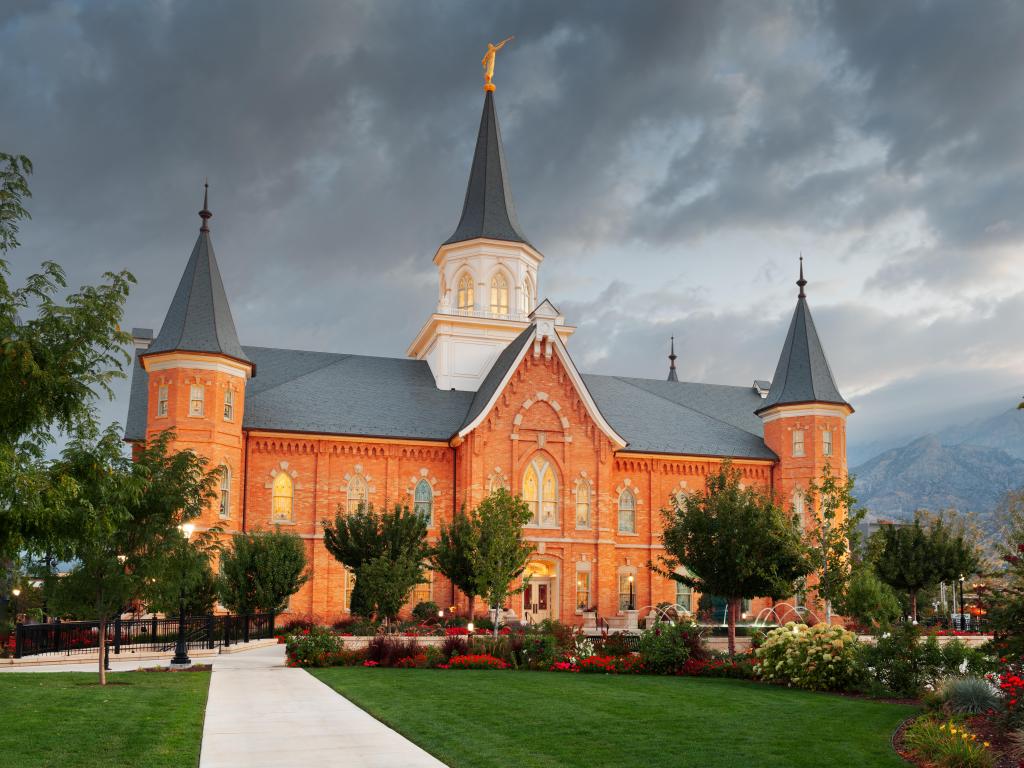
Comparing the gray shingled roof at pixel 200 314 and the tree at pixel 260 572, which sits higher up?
the gray shingled roof at pixel 200 314

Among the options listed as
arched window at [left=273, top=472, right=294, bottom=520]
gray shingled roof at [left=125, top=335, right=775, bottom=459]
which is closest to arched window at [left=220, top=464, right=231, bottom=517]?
arched window at [left=273, top=472, right=294, bottom=520]

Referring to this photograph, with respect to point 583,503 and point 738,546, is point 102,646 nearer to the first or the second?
point 738,546

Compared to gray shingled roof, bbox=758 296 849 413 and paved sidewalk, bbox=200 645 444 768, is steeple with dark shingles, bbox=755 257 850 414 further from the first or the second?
paved sidewalk, bbox=200 645 444 768

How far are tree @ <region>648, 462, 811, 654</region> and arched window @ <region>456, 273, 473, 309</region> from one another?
91.1ft

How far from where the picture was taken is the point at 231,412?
44.3 m

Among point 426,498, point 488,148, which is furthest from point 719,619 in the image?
point 488,148

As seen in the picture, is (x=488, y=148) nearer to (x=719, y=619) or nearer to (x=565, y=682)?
(x=719, y=619)

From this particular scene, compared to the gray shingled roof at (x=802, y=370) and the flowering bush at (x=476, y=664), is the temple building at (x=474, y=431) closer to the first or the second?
the gray shingled roof at (x=802, y=370)

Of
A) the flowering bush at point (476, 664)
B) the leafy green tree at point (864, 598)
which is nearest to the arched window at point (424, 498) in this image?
the leafy green tree at point (864, 598)

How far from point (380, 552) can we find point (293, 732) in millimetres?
20838

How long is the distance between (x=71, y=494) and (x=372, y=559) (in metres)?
20.9

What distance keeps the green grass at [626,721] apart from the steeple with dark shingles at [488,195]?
3632 centimetres

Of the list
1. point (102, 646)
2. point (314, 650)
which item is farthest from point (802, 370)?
point (102, 646)

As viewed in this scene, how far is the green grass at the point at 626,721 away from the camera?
13.5 meters
